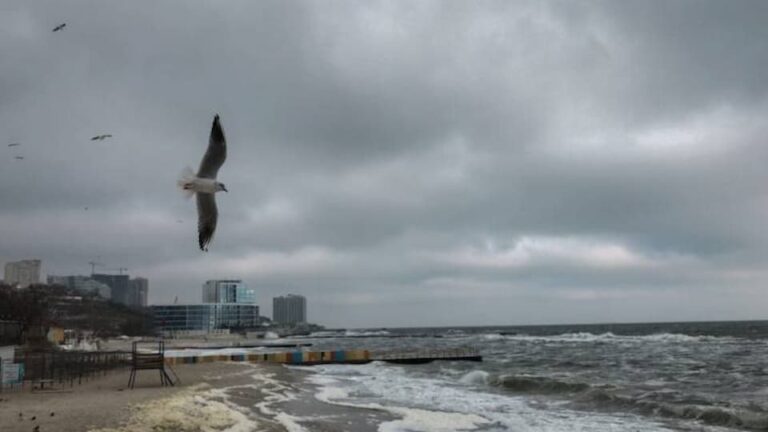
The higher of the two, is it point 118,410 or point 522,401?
point 118,410

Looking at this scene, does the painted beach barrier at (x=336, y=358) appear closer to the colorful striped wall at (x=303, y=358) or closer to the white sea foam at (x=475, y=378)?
the colorful striped wall at (x=303, y=358)

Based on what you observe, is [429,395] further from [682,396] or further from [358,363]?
[358,363]

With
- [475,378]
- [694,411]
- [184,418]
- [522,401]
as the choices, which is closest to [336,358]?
[475,378]

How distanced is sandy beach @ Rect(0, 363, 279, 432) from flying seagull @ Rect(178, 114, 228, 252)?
22.8 feet

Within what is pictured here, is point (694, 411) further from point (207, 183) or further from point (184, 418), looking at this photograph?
point (207, 183)

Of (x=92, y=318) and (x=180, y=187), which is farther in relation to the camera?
(x=92, y=318)

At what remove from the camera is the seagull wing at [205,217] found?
33.4 ft

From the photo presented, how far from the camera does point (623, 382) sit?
33906mm

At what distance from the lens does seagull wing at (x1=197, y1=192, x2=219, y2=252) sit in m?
10.2

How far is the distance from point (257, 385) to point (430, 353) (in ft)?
105

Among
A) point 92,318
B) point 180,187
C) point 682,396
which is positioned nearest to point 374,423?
point 180,187

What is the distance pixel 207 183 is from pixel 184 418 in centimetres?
893

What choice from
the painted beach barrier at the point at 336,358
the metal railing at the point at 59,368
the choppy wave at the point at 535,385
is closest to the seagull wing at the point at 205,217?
the metal railing at the point at 59,368

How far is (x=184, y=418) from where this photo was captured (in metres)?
16.6
